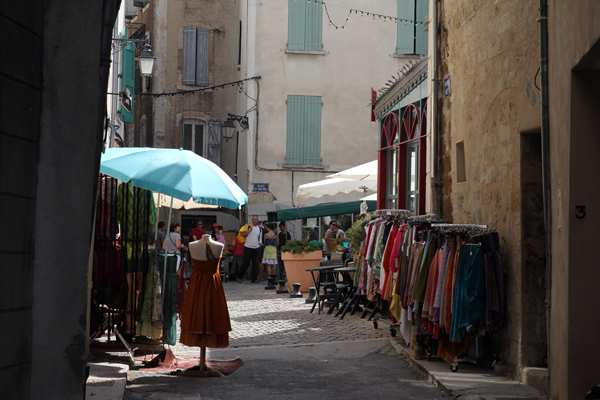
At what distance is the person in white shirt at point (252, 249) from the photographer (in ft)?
68.0

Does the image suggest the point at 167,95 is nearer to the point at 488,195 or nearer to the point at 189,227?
the point at 189,227

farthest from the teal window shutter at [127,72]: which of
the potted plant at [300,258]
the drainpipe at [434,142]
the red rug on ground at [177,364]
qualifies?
the red rug on ground at [177,364]

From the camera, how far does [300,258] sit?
17.0 m

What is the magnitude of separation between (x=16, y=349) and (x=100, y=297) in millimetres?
4587

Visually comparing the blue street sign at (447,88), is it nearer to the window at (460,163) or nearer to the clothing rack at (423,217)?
the window at (460,163)

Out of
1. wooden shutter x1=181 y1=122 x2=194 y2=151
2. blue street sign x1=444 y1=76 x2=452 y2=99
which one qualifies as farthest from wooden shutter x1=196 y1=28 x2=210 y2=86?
blue street sign x1=444 y1=76 x2=452 y2=99

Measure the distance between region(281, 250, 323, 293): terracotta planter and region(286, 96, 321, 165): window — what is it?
20.8 feet

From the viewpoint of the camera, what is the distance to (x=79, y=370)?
190 inches

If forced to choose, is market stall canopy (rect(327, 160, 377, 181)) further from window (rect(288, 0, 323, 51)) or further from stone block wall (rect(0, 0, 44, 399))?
stone block wall (rect(0, 0, 44, 399))

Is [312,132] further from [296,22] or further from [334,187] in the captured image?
[334,187]

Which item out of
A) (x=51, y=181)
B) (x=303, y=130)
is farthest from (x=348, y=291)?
(x=303, y=130)

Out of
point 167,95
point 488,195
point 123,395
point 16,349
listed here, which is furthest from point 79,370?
point 167,95

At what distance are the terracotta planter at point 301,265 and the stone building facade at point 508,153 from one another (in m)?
7.81

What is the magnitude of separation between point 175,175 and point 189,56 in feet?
62.9
